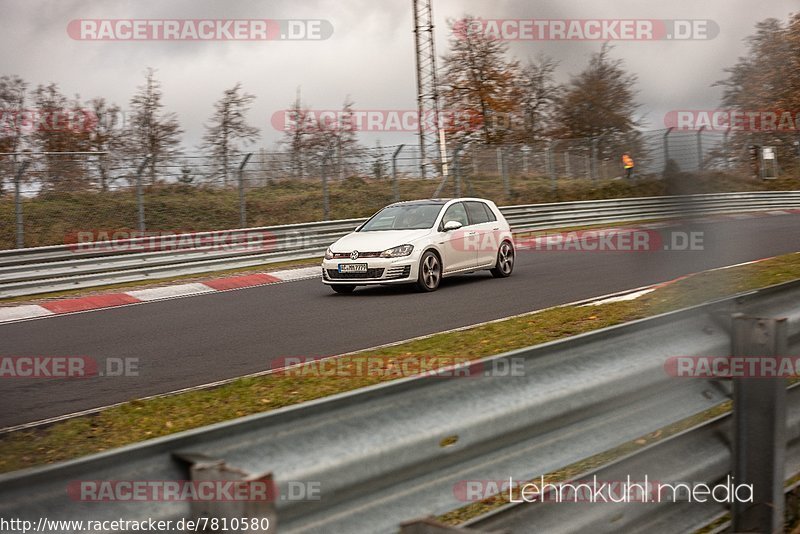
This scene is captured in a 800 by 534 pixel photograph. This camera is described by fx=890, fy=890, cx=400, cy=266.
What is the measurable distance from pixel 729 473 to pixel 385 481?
1784 mm

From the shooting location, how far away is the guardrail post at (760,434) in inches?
135

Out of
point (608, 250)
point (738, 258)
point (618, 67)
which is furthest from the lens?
point (608, 250)

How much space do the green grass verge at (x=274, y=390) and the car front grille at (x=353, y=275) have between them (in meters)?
4.10

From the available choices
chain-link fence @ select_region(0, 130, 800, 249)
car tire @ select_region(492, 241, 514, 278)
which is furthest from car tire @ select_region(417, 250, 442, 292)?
chain-link fence @ select_region(0, 130, 800, 249)

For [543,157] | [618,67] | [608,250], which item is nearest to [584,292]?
[608,250]

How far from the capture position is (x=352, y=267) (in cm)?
1411

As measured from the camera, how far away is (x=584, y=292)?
12.5m

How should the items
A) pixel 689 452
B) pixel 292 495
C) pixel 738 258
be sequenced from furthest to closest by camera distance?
pixel 738 258
pixel 689 452
pixel 292 495

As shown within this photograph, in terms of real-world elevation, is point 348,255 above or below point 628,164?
below

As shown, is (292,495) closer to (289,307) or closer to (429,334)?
(429,334)

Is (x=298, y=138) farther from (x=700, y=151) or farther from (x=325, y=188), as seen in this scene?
(x=700, y=151)

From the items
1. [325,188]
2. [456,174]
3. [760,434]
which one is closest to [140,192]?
[325,188]

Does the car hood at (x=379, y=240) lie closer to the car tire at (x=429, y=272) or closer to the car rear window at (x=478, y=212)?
the car tire at (x=429, y=272)

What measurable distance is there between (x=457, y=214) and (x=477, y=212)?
0.64m
